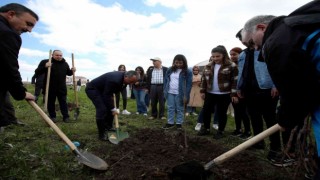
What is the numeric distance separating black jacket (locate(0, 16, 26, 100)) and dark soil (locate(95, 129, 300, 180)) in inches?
57.8

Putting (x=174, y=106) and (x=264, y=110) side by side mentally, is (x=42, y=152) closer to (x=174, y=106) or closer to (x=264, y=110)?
(x=264, y=110)

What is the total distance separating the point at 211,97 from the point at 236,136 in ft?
3.08


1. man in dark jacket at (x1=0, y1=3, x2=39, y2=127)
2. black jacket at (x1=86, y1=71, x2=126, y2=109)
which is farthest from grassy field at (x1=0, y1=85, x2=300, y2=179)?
black jacket at (x1=86, y1=71, x2=126, y2=109)

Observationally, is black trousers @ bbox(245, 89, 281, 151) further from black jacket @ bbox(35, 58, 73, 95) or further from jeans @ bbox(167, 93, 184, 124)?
black jacket @ bbox(35, 58, 73, 95)

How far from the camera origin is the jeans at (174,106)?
6.98m

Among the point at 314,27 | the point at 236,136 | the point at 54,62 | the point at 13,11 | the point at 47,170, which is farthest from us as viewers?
the point at 54,62

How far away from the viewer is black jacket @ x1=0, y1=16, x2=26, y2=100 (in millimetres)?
2874

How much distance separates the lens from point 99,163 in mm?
3641

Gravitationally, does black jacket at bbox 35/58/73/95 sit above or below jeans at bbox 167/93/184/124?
above

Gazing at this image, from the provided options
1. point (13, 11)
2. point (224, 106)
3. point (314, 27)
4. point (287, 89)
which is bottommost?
point (224, 106)

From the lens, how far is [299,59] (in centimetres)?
147

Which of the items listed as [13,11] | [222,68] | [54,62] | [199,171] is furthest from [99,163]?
[54,62]

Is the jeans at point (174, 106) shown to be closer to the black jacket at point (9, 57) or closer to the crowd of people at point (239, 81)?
the crowd of people at point (239, 81)

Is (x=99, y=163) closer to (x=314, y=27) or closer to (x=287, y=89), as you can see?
(x=287, y=89)
